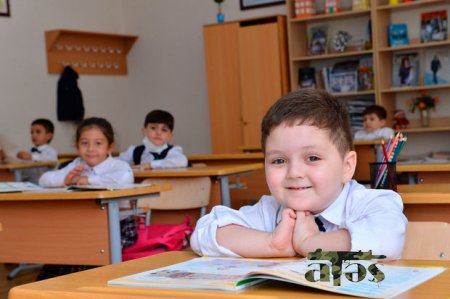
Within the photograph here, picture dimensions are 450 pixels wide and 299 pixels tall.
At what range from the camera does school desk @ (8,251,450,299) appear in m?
1.09

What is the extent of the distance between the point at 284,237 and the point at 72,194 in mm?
1826

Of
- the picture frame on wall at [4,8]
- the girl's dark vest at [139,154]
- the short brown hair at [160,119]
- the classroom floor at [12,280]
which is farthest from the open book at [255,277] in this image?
the picture frame on wall at [4,8]

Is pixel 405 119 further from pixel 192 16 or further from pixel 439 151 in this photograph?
pixel 192 16

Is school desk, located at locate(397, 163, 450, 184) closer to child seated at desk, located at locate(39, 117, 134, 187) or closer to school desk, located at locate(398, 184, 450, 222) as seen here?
school desk, located at locate(398, 184, 450, 222)

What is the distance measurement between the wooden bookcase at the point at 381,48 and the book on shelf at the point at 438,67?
0.06 m

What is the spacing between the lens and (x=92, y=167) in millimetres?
4152

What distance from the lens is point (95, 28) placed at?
9.02 meters

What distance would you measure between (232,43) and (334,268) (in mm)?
7316

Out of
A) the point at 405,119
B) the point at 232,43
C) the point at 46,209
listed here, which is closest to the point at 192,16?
the point at 232,43

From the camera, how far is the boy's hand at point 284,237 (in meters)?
1.47

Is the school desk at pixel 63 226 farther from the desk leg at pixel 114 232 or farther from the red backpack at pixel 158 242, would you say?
the red backpack at pixel 158 242

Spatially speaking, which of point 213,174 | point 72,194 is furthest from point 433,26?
point 72,194

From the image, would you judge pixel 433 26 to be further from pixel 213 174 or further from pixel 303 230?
pixel 303 230

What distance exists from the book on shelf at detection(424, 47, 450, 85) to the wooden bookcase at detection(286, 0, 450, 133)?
64mm
